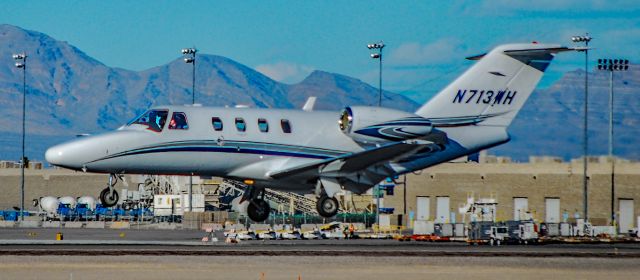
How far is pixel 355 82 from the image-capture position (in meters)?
107

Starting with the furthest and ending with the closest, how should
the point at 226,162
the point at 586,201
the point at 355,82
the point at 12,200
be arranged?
the point at 12,200 → the point at 355,82 → the point at 586,201 → the point at 226,162

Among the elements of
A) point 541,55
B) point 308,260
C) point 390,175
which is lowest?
point 308,260

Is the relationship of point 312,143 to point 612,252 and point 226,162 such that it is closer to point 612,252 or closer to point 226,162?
point 226,162

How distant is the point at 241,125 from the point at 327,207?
6.05 m

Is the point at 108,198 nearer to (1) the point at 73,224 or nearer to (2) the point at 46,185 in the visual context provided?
(1) the point at 73,224

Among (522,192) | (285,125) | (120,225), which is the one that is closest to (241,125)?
(285,125)

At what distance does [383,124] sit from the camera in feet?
208

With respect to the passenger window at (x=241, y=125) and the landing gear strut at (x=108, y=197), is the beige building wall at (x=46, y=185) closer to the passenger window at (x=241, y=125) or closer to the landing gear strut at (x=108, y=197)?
the landing gear strut at (x=108, y=197)

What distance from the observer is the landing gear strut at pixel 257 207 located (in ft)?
219

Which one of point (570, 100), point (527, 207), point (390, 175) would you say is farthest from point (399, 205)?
point (570, 100)

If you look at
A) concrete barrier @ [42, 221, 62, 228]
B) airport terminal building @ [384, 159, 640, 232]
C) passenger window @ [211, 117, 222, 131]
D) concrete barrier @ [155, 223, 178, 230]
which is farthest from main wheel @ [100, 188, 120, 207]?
concrete barrier @ [42, 221, 62, 228]

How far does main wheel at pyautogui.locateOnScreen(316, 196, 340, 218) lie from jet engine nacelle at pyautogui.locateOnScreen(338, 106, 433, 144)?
139 inches

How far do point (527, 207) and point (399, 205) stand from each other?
46.7 feet

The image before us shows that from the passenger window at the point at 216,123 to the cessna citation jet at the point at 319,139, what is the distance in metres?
0.05
